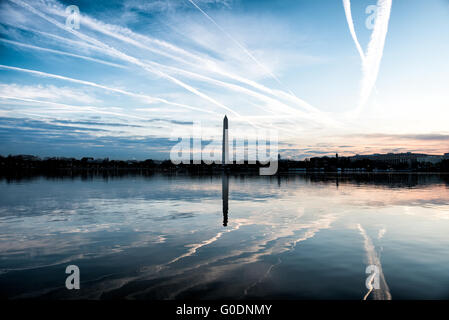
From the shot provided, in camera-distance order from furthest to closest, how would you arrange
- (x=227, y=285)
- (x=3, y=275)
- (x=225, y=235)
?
(x=225, y=235) → (x=3, y=275) → (x=227, y=285)

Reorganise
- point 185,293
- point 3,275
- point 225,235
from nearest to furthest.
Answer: point 185,293
point 3,275
point 225,235

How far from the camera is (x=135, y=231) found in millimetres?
16984

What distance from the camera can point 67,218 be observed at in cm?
2089

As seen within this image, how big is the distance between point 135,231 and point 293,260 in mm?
8868

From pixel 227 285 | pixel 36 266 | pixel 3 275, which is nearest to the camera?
pixel 227 285

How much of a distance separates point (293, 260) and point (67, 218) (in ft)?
51.1

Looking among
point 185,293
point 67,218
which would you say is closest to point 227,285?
point 185,293
